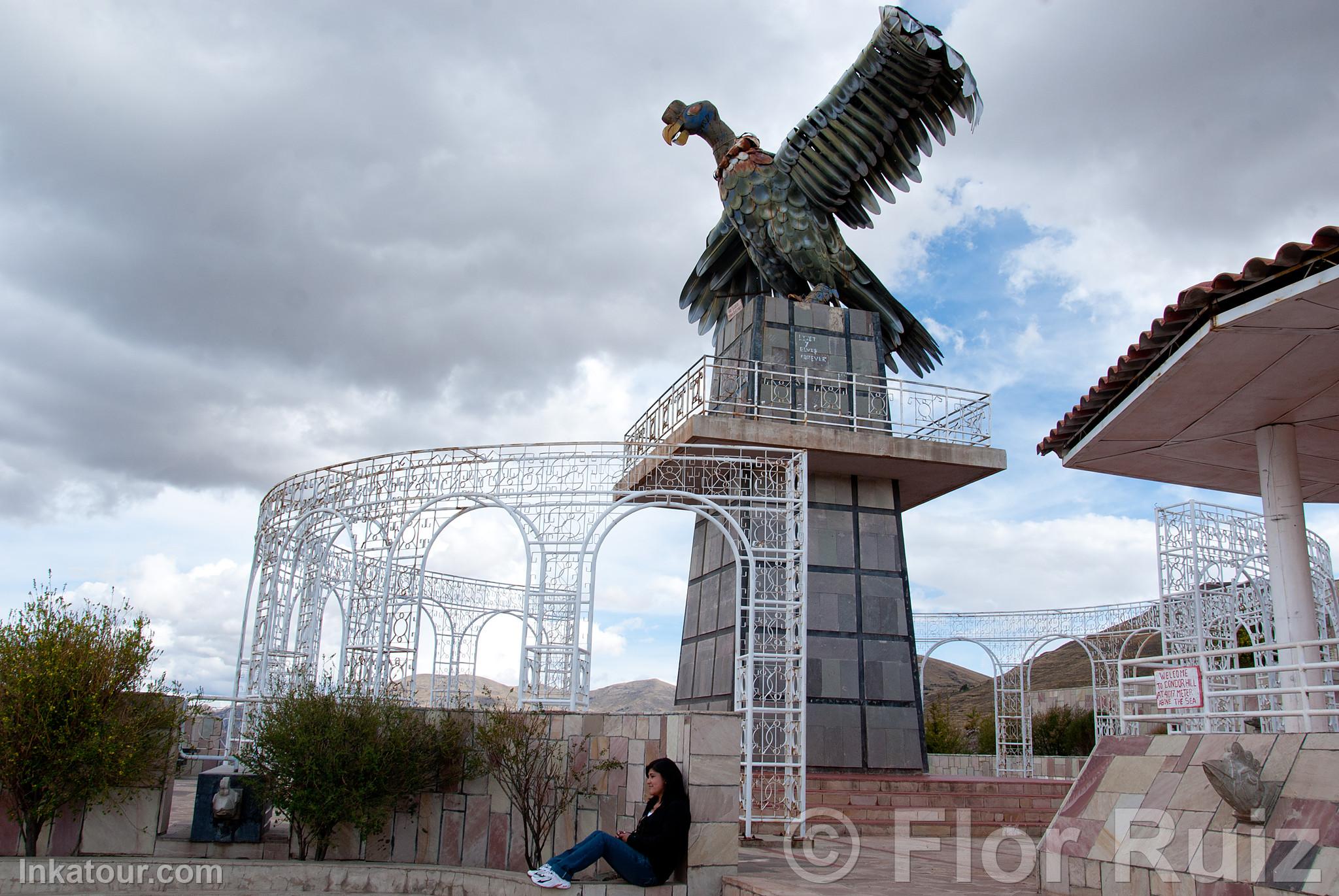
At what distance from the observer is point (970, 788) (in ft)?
44.4

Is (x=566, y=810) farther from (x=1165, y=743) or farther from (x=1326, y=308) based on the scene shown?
(x=1326, y=308)

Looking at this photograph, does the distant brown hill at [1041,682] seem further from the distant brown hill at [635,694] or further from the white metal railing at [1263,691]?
the white metal railing at [1263,691]

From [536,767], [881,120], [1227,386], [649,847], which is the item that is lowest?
[649,847]

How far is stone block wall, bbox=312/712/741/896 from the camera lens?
8.16 metres

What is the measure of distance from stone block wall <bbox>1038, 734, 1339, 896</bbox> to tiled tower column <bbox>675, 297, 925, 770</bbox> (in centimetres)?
565

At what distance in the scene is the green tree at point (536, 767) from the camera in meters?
8.77

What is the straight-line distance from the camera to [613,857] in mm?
7703

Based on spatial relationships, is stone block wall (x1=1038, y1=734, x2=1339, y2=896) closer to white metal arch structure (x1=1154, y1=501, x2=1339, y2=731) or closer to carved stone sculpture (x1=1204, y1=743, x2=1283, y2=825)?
carved stone sculpture (x1=1204, y1=743, x2=1283, y2=825)

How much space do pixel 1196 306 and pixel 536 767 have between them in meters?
6.73

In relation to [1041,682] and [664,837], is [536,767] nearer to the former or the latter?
[664,837]

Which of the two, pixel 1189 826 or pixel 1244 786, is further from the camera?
pixel 1189 826

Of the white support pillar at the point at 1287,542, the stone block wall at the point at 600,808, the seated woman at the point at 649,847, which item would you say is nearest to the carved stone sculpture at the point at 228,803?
the stone block wall at the point at 600,808

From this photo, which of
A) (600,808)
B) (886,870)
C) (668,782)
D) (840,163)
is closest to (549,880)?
(668,782)

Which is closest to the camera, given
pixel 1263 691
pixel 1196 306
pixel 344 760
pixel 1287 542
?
pixel 1263 691
